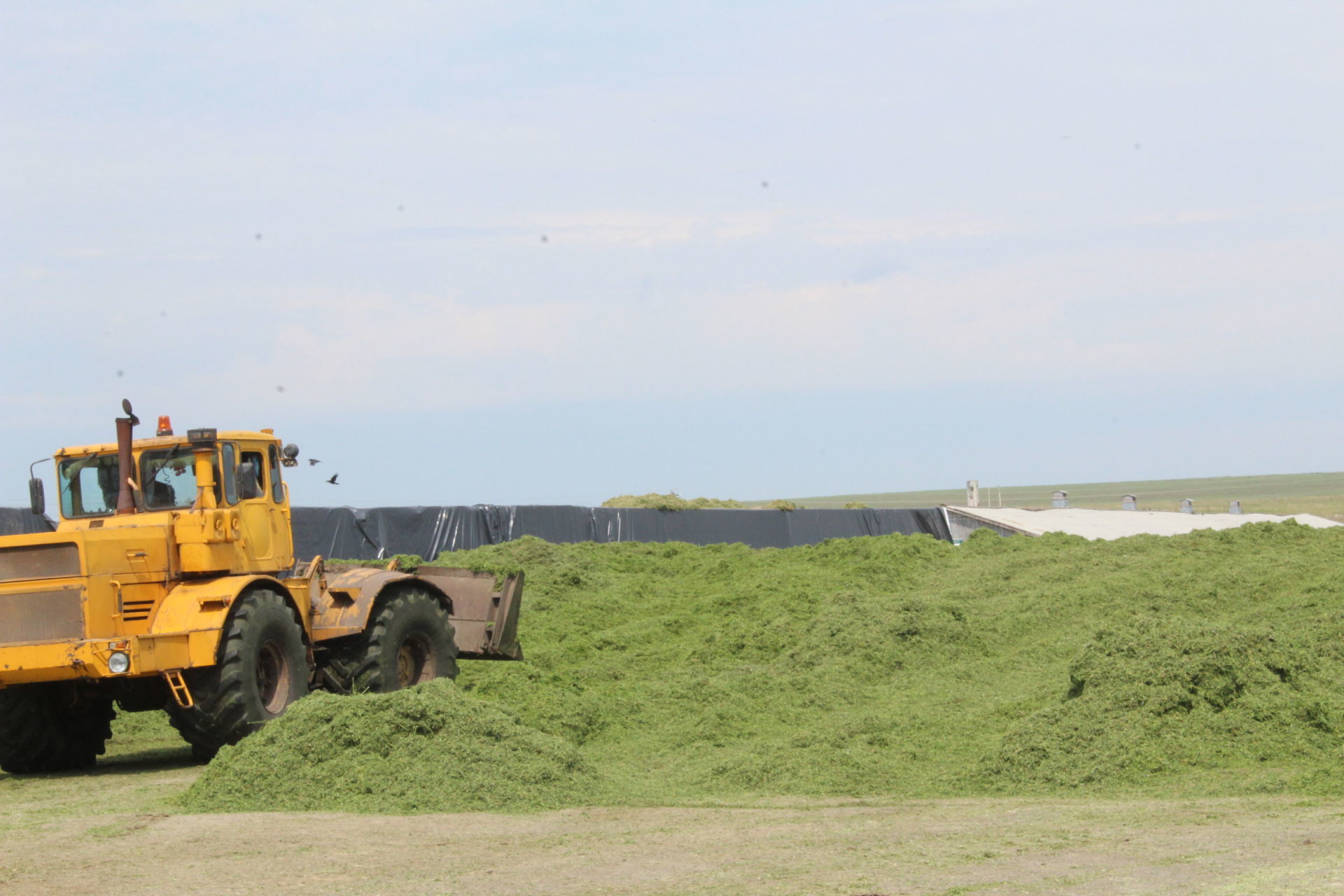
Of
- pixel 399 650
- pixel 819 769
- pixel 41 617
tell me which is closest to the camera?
pixel 819 769

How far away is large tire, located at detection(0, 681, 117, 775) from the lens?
412 inches

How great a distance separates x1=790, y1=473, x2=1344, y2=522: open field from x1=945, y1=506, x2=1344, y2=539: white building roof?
112ft

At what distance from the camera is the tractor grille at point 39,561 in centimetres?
979

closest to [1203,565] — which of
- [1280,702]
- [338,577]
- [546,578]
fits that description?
[1280,702]

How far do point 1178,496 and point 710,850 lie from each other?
109176 mm

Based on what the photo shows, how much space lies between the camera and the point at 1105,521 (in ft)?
95.2

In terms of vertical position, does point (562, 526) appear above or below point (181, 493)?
below

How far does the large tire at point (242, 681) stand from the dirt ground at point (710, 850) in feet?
3.91

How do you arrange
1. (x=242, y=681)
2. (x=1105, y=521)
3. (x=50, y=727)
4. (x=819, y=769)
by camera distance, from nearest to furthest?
(x=819, y=769), (x=242, y=681), (x=50, y=727), (x=1105, y=521)

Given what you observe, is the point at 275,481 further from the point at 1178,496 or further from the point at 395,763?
the point at 1178,496

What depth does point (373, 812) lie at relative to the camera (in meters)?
8.36

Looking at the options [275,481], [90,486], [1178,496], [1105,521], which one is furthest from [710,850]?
[1178,496]

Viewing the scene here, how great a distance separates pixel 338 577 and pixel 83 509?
2082 mm

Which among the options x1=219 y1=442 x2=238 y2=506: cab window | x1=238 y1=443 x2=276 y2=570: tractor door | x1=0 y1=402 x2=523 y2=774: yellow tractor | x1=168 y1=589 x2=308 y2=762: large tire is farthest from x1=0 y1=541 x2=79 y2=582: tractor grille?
x1=238 y1=443 x2=276 y2=570: tractor door
